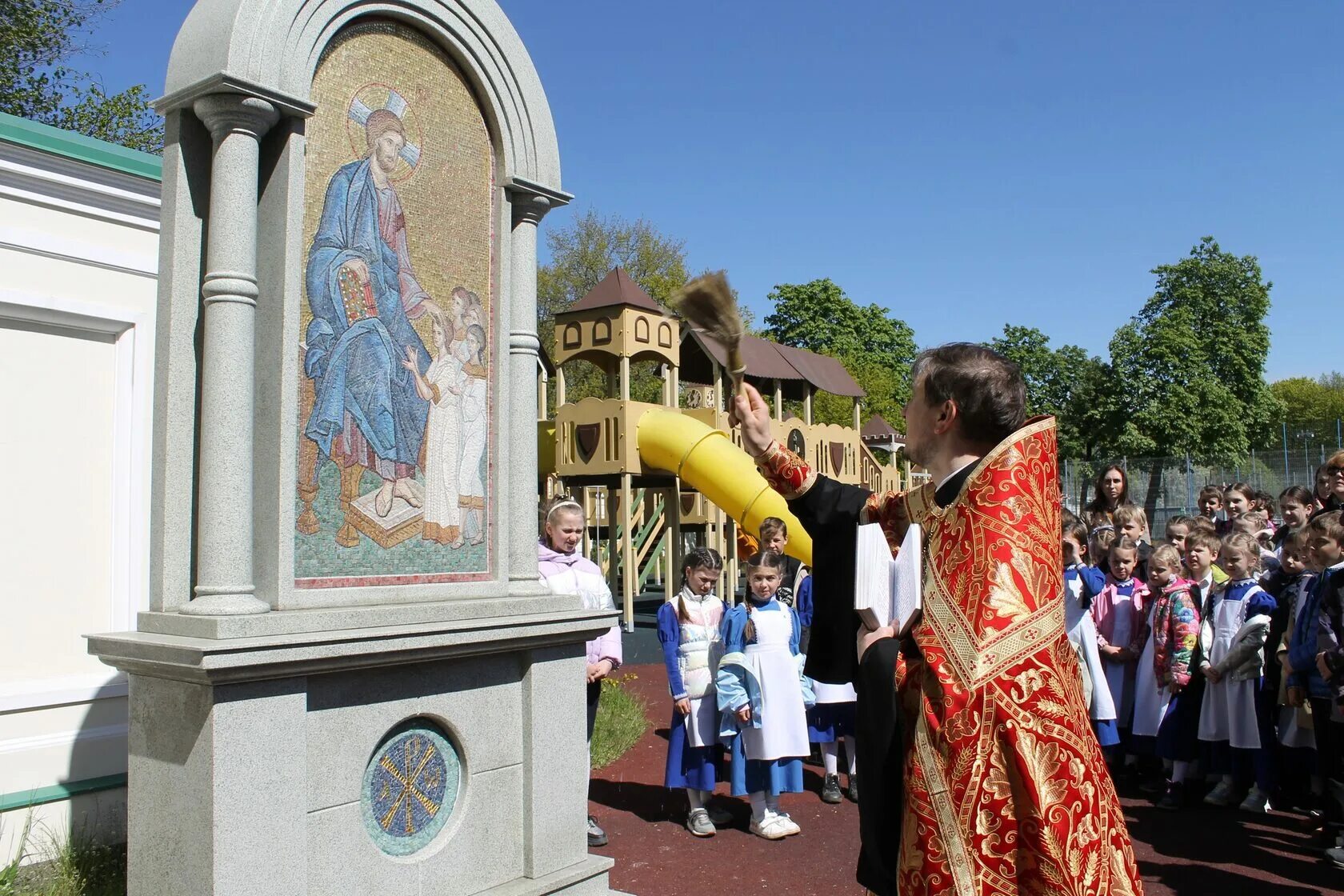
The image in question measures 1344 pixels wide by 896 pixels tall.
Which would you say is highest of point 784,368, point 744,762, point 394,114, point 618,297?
point 618,297

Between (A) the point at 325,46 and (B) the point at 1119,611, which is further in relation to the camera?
(B) the point at 1119,611

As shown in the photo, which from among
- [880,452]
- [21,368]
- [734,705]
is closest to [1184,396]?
[880,452]

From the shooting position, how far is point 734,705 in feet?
21.2

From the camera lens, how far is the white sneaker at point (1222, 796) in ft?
23.5

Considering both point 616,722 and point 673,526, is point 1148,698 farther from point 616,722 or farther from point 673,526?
point 673,526

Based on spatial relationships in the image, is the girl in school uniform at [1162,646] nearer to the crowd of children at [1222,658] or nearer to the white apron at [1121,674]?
the crowd of children at [1222,658]

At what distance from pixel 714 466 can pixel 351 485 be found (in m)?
10.9

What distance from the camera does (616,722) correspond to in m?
9.48

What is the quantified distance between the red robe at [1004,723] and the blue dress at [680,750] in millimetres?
4299

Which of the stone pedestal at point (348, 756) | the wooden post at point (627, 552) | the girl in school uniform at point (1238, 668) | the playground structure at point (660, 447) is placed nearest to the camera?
the stone pedestal at point (348, 756)

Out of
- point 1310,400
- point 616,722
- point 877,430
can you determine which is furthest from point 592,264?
point 1310,400

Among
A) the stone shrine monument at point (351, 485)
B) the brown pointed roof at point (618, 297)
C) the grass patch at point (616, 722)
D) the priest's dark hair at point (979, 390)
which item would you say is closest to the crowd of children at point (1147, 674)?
the grass patch at point (616, 722)

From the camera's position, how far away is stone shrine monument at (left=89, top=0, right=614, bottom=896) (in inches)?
150

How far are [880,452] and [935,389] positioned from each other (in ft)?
109
